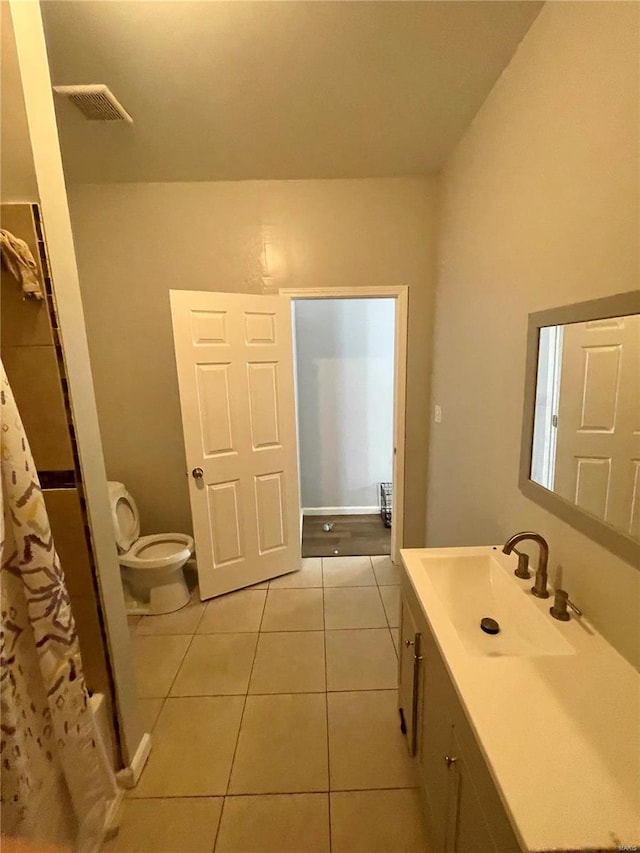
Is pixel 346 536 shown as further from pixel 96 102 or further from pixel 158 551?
pixel 96 102

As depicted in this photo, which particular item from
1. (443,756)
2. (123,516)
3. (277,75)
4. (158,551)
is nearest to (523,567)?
(443,756)

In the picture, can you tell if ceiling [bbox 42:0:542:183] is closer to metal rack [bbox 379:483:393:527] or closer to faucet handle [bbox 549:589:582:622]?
faucet handle [bbox 549:589:582:622]

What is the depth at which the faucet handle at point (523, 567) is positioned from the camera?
1321mm

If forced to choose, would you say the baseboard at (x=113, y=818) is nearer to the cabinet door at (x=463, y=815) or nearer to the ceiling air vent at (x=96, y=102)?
the cabinet door at (x=463, y=815)

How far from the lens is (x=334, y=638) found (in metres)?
2.29

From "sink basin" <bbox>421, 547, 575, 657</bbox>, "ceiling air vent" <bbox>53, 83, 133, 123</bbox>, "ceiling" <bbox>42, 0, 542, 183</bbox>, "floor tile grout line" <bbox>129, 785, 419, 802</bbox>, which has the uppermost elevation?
"ceiling" <bbox>42, 0, 542, 183</bbox>

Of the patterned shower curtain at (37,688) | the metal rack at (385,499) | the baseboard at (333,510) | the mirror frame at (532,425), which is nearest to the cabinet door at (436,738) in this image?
the mirror frame at (532,425)

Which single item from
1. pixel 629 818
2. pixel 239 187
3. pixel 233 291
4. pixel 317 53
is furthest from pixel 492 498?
pixel 239 187

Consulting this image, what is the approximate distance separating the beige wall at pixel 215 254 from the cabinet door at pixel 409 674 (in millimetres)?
1561

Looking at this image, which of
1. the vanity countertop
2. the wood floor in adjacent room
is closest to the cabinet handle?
the vanity countertop

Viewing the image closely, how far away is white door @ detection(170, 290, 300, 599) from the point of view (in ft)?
8.08

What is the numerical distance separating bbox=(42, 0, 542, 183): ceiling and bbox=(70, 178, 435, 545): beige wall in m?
0.26

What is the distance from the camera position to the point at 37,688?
3.52 feet

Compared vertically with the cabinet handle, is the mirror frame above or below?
above
